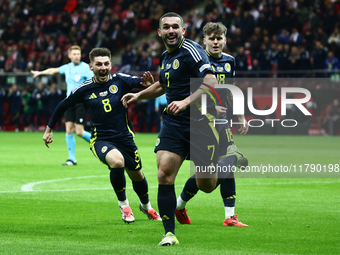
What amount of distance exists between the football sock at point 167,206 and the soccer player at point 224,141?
3.04 ft

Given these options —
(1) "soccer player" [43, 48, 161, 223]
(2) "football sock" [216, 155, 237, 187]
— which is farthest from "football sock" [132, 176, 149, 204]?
(2) "football sock" [216, 155, 237, 187]

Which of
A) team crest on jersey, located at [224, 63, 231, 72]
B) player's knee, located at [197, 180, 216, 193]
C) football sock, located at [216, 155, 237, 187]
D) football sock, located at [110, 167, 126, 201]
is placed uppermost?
team crest on jersey, located at [224, 63, 231, 72]

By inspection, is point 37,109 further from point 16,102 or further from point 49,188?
point 49,188

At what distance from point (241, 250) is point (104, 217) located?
216 centimetres

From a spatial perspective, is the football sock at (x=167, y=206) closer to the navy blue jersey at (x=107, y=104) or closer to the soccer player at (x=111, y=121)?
the soccer player at (x=111, y=121)

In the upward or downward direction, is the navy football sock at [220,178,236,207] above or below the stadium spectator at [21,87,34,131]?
above

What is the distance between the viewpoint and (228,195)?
6109mm

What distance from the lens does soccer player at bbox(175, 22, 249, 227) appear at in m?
6.00

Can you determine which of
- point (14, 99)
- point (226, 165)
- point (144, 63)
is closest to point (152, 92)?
point (226, 165)

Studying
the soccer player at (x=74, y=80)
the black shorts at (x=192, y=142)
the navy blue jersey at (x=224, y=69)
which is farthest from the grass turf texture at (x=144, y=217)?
the navy blue jersey at (x=224, y=69)

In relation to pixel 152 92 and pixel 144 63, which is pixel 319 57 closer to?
pixel 144 63

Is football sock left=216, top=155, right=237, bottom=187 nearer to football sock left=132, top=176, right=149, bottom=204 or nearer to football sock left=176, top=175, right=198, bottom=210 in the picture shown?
football sock left=176, top=175, right=198, bottom=210

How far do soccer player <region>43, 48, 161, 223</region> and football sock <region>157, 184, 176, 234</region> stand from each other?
1254mm

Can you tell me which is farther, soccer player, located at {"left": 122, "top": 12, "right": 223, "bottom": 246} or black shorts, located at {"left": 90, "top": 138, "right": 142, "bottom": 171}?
black shorts, located at {"left": 90, "top": 138, "right": 142, "bottom": 171}
